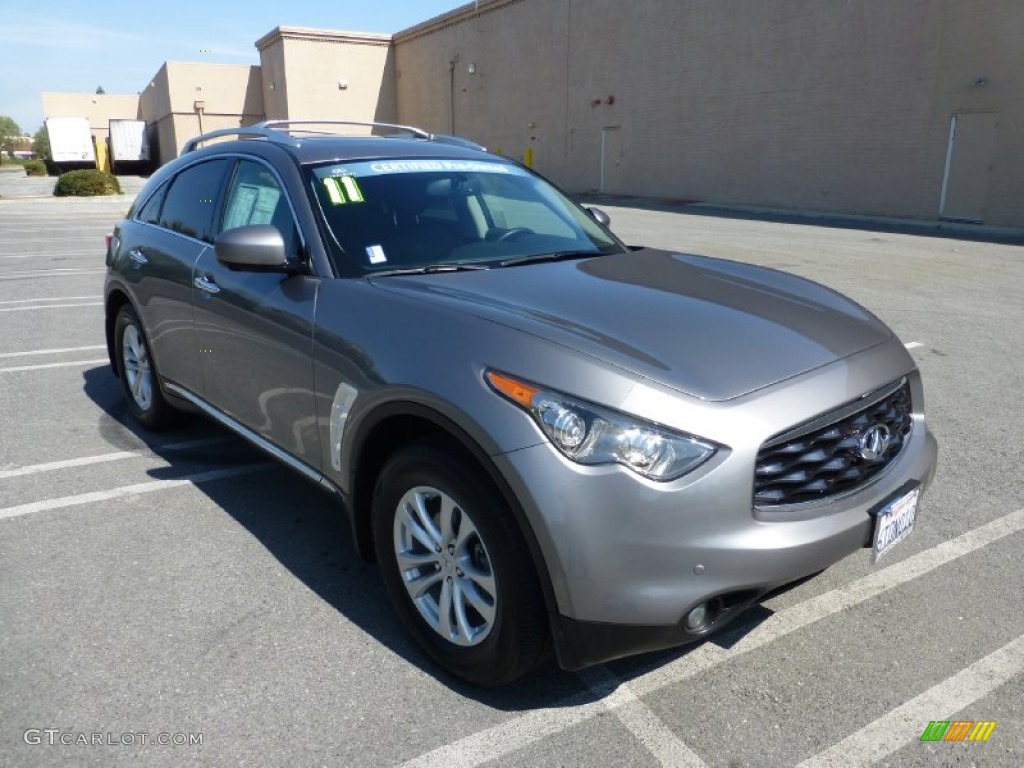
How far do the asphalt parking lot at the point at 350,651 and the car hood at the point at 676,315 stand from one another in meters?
0.75

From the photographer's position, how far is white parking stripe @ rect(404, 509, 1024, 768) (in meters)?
2.37

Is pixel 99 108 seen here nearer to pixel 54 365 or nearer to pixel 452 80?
pixel 452 80

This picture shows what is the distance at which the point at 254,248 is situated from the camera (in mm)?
3104

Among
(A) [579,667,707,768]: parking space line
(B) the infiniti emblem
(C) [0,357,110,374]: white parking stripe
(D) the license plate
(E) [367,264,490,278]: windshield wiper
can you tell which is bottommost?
(A) [579,667,707,768]: parking space line

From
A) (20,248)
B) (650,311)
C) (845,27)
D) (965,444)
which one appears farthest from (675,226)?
(650,311)

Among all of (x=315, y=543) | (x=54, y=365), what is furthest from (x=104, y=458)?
(x=54, y=365)

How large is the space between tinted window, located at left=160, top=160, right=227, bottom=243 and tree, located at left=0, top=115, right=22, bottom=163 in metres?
161

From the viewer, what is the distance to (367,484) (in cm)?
294

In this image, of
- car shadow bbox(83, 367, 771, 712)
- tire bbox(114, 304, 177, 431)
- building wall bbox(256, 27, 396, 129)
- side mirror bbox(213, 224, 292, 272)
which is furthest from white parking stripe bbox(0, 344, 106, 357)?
building wall bbox(256, 27, 396, 129)

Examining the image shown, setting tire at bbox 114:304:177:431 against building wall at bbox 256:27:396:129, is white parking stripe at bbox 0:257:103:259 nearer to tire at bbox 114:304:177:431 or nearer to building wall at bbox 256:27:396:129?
tire at bbox 114:304:177:431

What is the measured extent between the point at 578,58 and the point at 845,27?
12787 millimetres

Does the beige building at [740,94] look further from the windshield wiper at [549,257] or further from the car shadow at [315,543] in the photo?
the car shadow at [315,543]

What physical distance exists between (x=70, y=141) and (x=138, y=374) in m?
51.0

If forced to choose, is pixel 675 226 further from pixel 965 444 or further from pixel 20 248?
pixel 965 444
